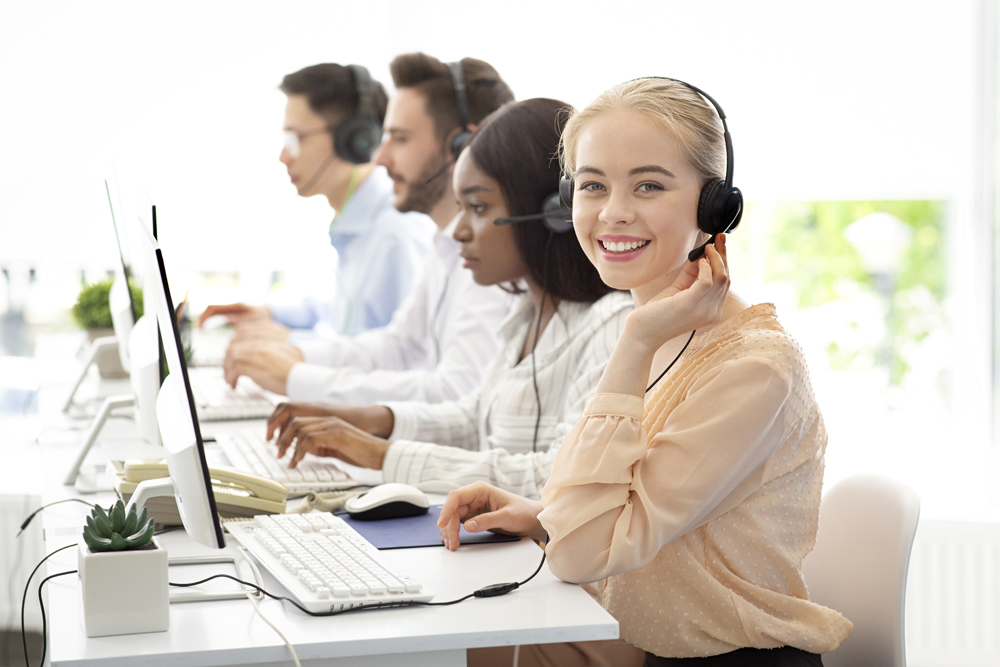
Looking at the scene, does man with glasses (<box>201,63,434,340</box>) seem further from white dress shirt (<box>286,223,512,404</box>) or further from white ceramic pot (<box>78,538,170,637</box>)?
white ceramic pot (<box>78,538,170,637</box>)

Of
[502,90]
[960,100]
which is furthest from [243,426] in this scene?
[960,100]

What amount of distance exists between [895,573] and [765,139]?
1721 millimetres

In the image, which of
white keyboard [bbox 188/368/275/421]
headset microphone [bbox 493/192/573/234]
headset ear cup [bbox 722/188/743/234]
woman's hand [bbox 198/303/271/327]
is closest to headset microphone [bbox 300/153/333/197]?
woman's hand [bbox 198/303/271/327]

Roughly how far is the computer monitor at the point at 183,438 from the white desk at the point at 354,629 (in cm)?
8

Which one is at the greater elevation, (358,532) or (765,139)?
(765,139)

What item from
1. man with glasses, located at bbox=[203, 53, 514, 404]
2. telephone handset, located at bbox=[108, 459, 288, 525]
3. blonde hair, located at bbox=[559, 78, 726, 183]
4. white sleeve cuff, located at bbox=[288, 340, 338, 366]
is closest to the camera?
blonde hair, located at bbox=[559, 78, 726, 183]

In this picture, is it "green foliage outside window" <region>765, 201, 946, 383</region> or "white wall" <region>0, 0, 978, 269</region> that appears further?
"green foliage outside window" <region>765, 201, 946, 383</region>

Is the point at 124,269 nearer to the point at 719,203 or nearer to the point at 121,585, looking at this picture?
the point at 121,585

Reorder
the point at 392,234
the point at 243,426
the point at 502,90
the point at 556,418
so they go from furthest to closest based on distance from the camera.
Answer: the point at 392,234 < the point at 502,90 < the point at 243,426 < the point at 556,418

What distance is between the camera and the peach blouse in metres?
0.88

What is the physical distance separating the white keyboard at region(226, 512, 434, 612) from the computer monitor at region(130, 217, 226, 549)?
11cm

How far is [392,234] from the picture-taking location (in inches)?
106

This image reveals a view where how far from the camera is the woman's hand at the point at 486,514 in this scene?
3.49 feet

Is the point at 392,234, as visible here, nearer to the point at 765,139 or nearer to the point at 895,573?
the point at 765,139
